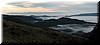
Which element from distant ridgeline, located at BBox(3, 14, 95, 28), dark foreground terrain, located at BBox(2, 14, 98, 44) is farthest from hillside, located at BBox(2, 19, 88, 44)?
distant ridgeline, located at BBox(3, 14, 95, 28)

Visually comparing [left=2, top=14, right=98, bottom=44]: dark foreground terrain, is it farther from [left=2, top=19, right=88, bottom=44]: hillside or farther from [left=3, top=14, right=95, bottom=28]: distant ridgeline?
[left=3, top=14, right=95, bottom=28]: distant ridgeline

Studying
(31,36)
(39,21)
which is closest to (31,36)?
(31,36)

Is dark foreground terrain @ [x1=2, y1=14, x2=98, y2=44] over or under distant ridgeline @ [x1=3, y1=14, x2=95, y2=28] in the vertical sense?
under

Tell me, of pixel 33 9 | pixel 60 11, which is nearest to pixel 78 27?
pixel 60 11

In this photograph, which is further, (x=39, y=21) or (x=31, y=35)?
(x=31, y=35)

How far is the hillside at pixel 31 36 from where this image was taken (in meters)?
9.80

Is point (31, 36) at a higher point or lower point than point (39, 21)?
lower

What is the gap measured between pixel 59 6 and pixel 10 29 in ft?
7.50

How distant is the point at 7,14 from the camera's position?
10062 millimetres

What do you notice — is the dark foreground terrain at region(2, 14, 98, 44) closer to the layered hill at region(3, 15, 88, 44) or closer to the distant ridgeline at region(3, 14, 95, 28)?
the layered hill at region(3, 15, 88, 44)

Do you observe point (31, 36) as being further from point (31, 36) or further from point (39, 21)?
point (39, 21)

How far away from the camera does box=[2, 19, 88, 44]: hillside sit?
386 inches

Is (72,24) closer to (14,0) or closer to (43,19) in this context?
(43,19)

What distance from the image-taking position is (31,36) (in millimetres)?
10023
